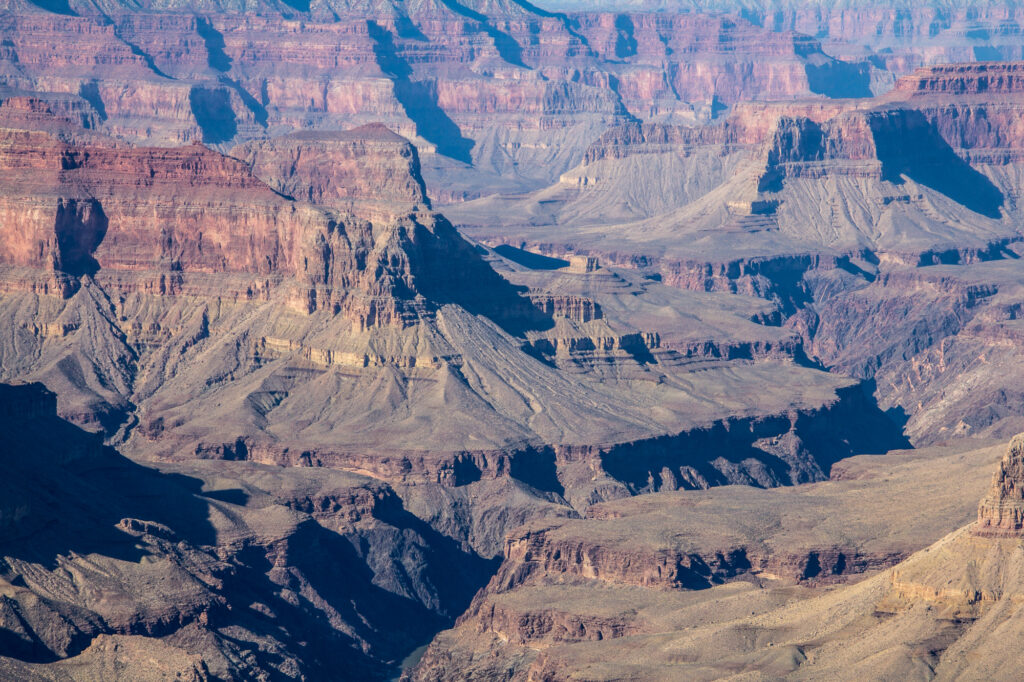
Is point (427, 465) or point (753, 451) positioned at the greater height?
point (427, 465)

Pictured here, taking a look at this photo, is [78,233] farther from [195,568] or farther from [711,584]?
[711,584]

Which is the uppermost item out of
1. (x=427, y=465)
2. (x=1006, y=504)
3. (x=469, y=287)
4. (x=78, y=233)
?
(x=1006, y=504)

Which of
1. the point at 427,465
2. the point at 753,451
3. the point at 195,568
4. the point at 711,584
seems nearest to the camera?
the point at 195,568

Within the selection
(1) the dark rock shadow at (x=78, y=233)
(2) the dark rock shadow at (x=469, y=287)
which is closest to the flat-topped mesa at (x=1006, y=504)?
(2) the dark rock shadow at (x=469, y=287)

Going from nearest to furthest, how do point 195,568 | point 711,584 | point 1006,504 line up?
point 1006,504 < point 195,568 < point 711,584

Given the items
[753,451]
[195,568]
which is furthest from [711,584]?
[753,451]

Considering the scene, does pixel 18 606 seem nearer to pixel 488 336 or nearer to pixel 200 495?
pixel 200 495

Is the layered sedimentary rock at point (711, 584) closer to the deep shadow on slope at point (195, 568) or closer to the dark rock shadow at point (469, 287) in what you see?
the deep shadow on slope at point (195, 568)

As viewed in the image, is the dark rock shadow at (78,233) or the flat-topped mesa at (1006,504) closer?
the flat-topped mesa at (1006,504)

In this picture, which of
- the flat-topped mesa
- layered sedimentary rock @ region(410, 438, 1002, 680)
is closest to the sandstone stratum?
the flat-topped mesa
